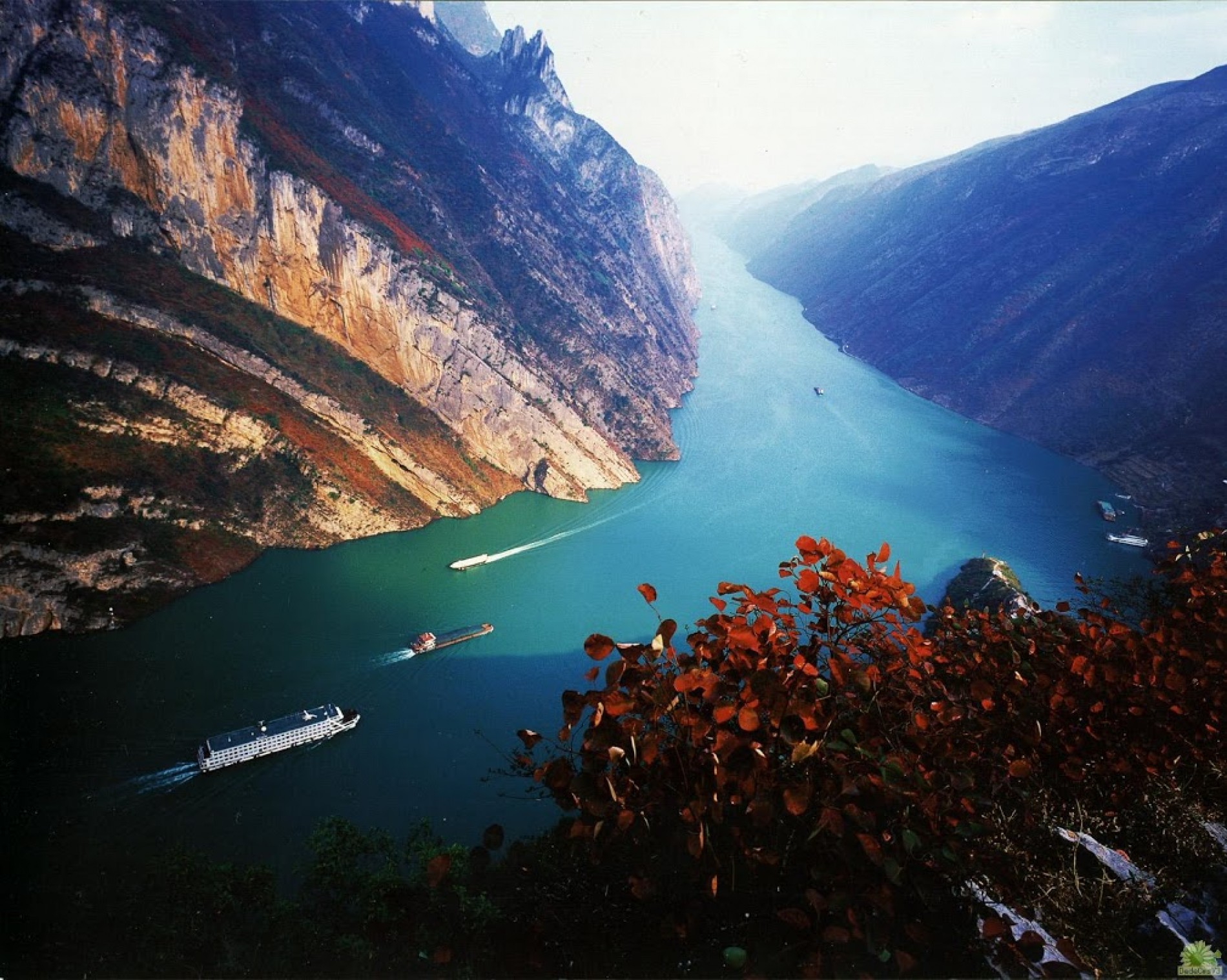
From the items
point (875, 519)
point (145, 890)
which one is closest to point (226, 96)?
point (145, 890)

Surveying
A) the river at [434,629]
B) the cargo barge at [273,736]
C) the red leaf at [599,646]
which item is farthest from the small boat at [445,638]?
the red leaf at [599,646]

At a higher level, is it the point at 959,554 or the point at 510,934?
the point at 510,934

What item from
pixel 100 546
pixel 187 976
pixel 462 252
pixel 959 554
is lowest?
pixel 959 554

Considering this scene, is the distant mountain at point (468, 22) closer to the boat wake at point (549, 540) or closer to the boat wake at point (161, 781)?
the boat wake at point (549, 540)

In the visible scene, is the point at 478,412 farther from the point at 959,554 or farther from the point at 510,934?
the point at 510,934

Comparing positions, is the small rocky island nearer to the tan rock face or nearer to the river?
the river

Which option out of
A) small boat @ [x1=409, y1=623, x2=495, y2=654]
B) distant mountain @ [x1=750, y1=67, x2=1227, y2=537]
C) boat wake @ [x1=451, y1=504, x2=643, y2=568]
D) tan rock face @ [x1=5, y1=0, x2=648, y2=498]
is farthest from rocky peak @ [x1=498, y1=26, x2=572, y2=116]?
small boat @ [x1=409, y1=623, x2=495, y2=654]
